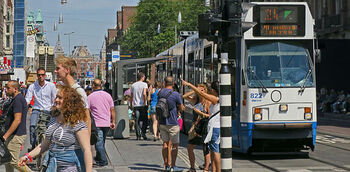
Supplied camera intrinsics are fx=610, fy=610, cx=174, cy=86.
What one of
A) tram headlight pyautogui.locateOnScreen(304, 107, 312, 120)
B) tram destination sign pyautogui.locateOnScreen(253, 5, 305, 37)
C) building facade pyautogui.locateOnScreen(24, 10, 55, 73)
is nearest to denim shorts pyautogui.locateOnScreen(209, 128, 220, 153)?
tram headlight pyautogui.locateOnScreen(304, 107, 312, 120)

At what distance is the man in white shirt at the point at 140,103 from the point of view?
16.0 m

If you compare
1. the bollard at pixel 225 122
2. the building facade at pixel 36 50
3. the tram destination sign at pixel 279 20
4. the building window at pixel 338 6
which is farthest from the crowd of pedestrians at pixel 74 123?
the building facade at pixel 36 50

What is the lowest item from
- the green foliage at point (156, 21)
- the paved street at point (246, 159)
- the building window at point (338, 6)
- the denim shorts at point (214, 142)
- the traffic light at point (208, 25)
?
the paved street at point (246, 159)

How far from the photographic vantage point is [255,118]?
465 inches

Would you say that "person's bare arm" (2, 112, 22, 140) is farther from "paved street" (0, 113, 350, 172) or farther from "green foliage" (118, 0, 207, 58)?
"green foliage" (118, 0, 207, 58)

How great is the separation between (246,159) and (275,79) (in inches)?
67.8

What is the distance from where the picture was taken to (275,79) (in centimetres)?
1195

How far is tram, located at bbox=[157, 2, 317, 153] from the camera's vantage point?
11.8 metres

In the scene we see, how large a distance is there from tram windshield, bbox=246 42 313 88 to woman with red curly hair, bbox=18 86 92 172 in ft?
22.4

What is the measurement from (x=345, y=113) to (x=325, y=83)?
8060 mm

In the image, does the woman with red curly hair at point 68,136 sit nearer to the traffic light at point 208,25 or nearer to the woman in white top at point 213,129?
the traffic light at point 208,25

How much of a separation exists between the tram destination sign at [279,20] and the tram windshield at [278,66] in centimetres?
24

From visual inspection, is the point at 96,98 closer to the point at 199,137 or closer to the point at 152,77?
the point at 199,137

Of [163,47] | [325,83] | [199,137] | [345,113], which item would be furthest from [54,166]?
[163,47]
